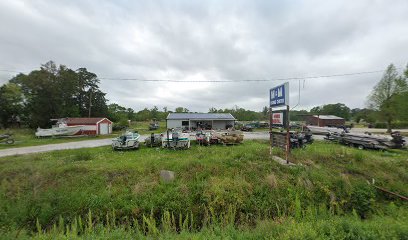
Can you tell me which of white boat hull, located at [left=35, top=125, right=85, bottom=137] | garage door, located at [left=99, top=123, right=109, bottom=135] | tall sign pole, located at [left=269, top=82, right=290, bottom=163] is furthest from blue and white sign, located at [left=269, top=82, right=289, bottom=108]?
garage door, located at [left=99, top=123, right=109, bottom=135]

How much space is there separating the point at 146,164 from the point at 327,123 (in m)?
60.2

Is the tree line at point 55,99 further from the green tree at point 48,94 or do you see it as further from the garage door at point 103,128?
the garage door at point 103,128

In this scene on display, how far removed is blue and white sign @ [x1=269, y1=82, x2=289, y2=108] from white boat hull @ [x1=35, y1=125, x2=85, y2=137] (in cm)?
3162

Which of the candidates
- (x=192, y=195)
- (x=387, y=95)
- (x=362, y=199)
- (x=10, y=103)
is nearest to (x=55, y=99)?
(x=10, y=103)

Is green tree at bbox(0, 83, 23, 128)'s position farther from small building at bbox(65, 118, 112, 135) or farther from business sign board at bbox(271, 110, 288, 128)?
business sign board at bbox(271, 110, 288, 128)

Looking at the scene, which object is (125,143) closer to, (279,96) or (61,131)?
(279,96)

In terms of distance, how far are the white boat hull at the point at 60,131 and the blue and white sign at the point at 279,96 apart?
31617mm

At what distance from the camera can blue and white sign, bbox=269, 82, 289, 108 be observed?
9242mm

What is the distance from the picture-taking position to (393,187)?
8992 mm

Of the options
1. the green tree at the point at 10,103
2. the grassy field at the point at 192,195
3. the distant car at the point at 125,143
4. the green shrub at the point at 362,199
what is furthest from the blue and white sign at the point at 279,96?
the green tree at the point at 10,103

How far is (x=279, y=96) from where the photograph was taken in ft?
32.3

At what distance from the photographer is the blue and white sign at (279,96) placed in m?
9.24

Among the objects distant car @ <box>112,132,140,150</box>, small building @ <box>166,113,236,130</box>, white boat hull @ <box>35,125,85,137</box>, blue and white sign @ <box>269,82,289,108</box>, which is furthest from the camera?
small building @ <box>166,113,236,130</box>

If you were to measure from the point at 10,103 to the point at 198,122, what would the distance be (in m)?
Result: 41.1
